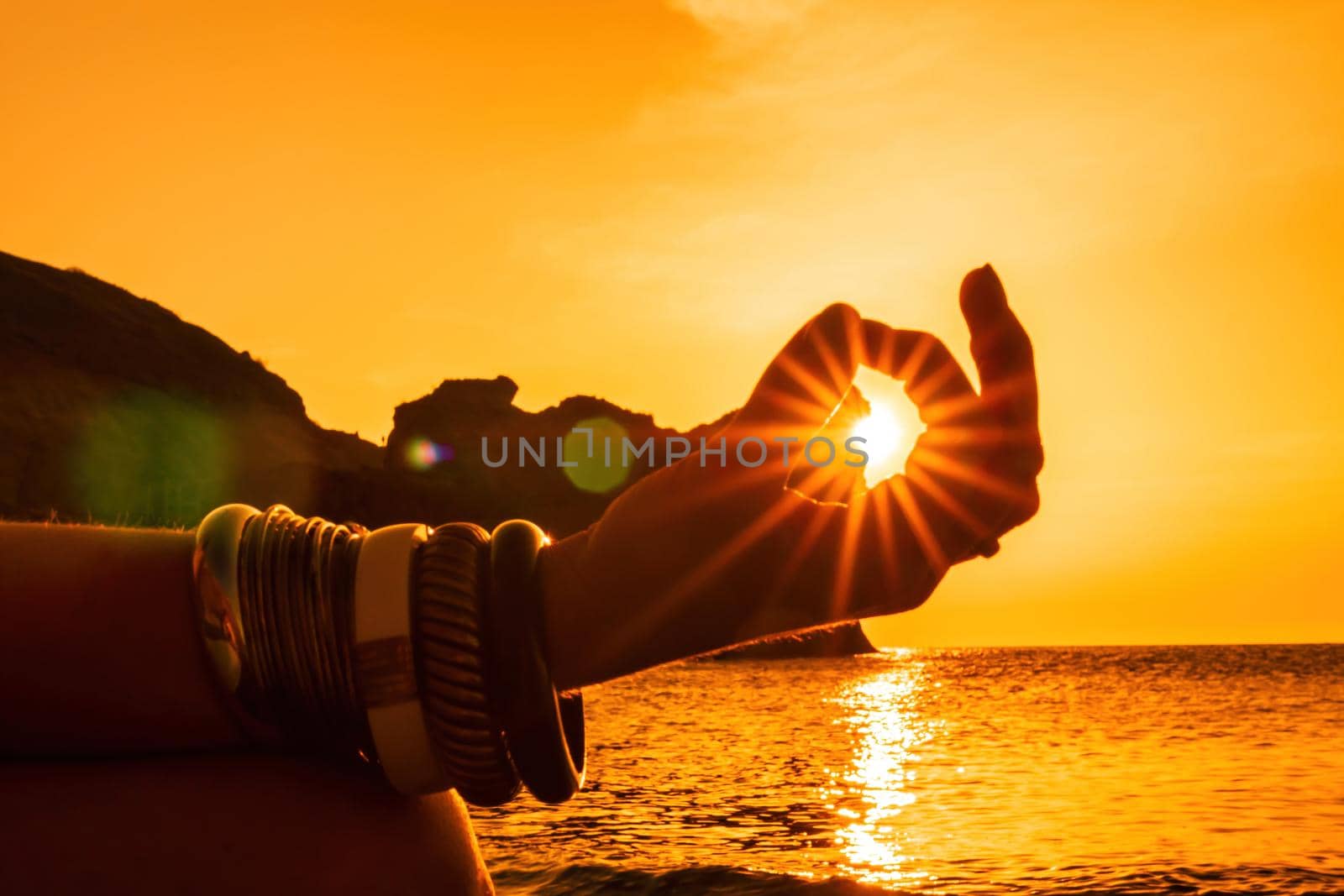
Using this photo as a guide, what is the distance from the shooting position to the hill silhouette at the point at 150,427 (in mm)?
58156

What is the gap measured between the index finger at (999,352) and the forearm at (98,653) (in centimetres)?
88

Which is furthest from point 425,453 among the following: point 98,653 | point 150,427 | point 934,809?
point 98,653

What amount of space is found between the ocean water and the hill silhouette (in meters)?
22.5

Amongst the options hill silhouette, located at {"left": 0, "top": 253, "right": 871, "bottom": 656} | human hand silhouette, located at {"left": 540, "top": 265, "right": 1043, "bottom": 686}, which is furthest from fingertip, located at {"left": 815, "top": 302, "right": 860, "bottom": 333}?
hill silhouette, located at {"left": 0, "top": 253, "right": 871, "bottom": 656}

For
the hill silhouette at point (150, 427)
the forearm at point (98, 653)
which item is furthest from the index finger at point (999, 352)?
the hill silhouette at point (150, 427)

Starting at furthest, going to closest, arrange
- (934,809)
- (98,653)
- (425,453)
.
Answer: (425,453)
(934,809)
(98,653)

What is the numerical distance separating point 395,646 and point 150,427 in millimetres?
72567

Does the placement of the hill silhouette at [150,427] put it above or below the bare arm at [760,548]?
above

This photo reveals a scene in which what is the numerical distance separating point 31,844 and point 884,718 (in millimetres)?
38987

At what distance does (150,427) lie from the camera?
66562mm

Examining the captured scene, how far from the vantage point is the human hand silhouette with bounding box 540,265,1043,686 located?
1019 mm

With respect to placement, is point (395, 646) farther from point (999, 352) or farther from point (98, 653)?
point (999, 352)

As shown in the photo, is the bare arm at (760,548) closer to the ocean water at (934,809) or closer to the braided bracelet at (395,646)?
the braided bracelet at (395,646)

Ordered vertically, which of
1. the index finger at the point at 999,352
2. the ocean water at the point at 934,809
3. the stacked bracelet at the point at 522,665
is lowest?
the ocean water at the point at 934,809
